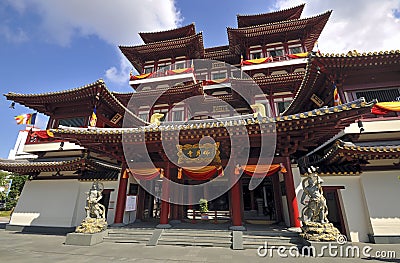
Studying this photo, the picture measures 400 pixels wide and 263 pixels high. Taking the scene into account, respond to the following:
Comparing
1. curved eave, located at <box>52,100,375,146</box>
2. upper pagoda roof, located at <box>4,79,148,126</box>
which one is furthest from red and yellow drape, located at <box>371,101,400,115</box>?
upper pagoda roof, located at <box>4,79,148,126</box>

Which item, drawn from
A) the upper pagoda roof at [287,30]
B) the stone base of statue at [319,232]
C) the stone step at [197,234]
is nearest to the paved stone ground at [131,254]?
the stone base of statue at [319,232]

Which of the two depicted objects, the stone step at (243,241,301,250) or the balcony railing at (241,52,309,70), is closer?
the stone step at (243,241,301,250)

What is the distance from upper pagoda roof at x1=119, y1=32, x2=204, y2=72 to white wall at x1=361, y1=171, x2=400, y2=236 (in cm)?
1844

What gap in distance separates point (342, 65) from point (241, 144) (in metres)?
6.72

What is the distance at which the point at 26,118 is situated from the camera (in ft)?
48.0

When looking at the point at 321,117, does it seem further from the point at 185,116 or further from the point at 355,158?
the point at 185,116

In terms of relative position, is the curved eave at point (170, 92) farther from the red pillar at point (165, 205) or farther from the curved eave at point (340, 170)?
the curved eave at point (340, 170)

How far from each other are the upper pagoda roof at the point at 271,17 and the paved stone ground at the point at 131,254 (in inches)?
831

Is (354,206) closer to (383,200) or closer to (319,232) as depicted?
(383,200)

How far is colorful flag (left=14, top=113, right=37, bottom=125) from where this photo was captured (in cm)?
1434

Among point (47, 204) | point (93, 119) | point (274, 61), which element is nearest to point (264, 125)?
point (93, 119)

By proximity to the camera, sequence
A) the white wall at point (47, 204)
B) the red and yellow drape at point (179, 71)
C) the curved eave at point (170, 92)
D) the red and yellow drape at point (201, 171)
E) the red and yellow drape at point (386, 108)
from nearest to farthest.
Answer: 1. the red and yellow drape at point (386, 108)
2. the red and yellow drape at point (201, 171)
3. the white wall at point (47, 204)
4. the curved eave at point (170, 92)
5. the red and yellow drape at point (179, 71)

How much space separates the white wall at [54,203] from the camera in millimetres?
11875

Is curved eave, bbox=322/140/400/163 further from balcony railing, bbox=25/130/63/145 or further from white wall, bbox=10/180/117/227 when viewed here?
balcony railing, bbox=25/130/63/145
